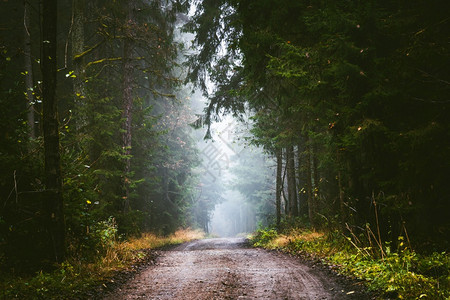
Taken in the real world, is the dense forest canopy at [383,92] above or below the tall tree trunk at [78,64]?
below

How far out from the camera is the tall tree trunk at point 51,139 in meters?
5.54

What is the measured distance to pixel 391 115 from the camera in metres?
5.95

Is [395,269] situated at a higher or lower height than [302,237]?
higher

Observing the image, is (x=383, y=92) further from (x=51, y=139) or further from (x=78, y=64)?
(x=78, y=64)


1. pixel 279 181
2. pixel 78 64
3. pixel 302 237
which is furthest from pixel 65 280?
pixel 279 181

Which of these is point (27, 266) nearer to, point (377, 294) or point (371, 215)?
point (377, 294)

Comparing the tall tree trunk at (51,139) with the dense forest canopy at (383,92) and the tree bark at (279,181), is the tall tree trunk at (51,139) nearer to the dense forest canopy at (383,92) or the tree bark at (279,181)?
the dense forest canopy at (383,92)

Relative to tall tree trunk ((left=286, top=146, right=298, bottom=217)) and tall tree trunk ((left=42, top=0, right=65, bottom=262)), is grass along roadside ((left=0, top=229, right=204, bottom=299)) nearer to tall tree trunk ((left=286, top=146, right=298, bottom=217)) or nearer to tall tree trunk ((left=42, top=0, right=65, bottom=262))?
tall tree trunk ((left=42, top=0, right=65, bottom=262))

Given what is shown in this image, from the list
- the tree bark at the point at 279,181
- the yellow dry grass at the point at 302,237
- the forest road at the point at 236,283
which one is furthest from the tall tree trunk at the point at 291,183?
the forest road at the point at 236,283

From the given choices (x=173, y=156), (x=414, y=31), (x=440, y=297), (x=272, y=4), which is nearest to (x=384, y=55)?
(x=414, y=31)

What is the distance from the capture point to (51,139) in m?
5.58

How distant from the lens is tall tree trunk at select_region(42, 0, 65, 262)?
18.2 feet

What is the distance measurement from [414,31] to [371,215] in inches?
151

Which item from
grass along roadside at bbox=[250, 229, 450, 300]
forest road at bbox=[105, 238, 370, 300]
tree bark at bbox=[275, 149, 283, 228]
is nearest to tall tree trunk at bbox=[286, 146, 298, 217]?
tree bark at bbox=[275, 149, 283, 228]
